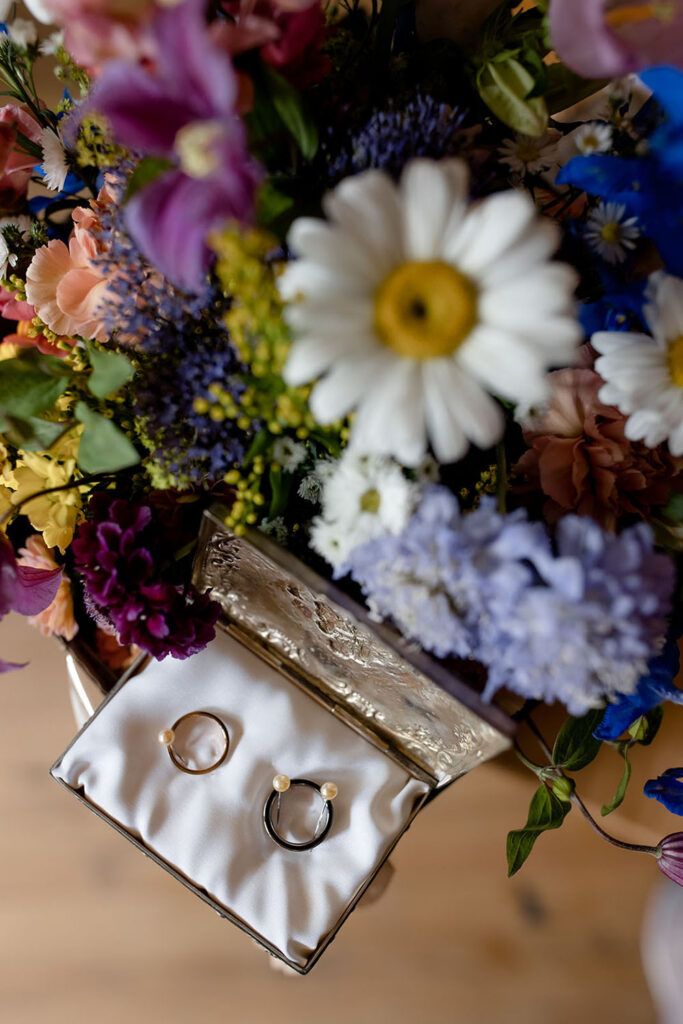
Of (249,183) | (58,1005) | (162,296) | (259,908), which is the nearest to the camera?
(249,183)

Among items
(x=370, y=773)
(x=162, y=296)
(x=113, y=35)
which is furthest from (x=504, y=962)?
(x=113, y=35)

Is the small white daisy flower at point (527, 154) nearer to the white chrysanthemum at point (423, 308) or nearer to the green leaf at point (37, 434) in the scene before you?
the white chrysanthemum at point (423, 308)

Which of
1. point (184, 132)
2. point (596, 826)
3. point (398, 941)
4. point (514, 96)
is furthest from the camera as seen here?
point (398, 941)

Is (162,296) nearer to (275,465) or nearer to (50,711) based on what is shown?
(275,465)

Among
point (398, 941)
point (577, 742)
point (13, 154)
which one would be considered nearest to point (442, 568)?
point (577, 742)

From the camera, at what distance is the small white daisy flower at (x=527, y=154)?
0.39 m

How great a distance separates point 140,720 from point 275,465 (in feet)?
0.90

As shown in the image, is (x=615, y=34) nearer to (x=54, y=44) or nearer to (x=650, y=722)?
(x=54, y=44)

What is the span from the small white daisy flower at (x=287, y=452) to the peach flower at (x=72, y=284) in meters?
0.12

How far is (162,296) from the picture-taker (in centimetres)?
36

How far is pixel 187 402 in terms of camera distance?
36 centimetres

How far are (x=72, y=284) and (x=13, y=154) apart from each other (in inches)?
4.8

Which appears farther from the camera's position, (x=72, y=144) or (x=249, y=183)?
(x=72, y=144)

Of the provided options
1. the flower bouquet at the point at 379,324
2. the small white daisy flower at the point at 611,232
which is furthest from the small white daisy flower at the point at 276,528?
the small white daisy flower at the point at 611,232
